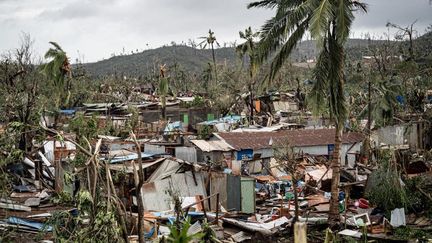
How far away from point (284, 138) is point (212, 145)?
3.71 meters

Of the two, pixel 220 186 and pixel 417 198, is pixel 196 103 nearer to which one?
pixel 220 186

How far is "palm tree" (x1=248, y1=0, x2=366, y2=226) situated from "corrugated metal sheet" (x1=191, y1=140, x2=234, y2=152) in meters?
7.80

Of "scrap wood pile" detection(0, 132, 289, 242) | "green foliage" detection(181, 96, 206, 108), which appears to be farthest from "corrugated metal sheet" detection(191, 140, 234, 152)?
"green foliage" detection(181, 96, 206, 108)

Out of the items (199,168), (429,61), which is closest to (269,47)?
(199,168)

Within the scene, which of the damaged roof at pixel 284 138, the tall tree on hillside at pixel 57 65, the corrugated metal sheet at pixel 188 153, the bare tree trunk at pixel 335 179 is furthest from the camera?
the tall tree on hillside at pixel 57 65

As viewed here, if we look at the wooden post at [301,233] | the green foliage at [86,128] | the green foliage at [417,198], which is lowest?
the green foliage at [417,198]

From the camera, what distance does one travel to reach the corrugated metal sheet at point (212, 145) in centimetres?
2102

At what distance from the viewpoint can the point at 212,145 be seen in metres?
21.7

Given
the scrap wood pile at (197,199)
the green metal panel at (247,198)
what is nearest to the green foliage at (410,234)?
the scrap wood pile at (197,199)

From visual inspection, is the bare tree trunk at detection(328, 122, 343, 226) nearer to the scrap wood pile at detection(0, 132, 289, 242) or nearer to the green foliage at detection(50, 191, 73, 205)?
the scrap wood pile at detection(0, 132, 289, 242)

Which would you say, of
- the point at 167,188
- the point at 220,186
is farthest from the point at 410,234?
the point at 167,188

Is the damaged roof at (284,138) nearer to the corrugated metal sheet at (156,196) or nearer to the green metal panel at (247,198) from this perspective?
the green metal panel at (247,198)

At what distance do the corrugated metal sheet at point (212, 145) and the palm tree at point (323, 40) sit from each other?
7.80 metres

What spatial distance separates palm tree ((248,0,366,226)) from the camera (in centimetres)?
1190
